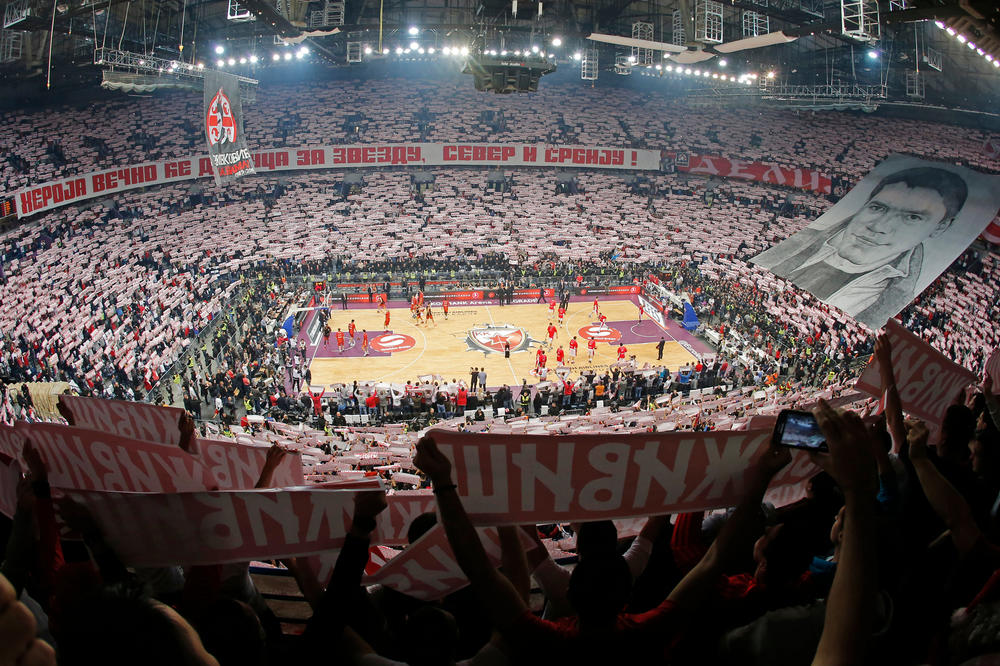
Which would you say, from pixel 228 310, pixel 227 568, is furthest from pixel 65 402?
pixel 228 310

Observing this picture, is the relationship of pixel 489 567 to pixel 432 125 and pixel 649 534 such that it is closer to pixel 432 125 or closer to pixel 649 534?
pixel 649 534

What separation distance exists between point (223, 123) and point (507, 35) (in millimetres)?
22997

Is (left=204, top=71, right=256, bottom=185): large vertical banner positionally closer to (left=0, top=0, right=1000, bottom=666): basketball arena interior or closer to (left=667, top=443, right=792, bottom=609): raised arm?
(left=0, top=0, right=1000, bottom=666): basketball arena interior


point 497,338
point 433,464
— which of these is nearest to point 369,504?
point 433,464

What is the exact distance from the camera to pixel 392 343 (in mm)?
30109

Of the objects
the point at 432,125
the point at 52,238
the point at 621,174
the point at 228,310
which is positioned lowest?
the point at 228,310

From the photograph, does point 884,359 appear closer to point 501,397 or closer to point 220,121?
point 501,397

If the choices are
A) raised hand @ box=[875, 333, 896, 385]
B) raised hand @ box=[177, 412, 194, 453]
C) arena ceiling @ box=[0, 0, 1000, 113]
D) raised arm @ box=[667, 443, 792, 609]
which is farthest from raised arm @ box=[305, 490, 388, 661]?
arena ceiling @ box=[0, 0, 1000, 113]

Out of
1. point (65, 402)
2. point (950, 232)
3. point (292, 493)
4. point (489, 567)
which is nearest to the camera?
point (489, 567)

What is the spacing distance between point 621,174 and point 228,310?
3223cm

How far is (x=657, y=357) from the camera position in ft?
95.1

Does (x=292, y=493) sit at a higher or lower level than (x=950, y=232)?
lower

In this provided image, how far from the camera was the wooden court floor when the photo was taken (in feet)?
88.7

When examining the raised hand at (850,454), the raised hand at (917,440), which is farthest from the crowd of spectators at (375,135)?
the raised hand at (850,454)
